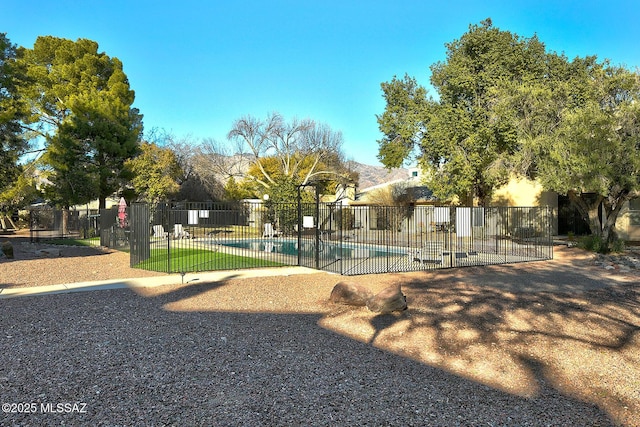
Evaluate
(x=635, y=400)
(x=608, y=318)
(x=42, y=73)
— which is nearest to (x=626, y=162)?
(x=608, y=318)

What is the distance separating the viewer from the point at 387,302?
706 centimetres

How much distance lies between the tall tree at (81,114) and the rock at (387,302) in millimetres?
21967

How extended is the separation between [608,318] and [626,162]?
9.48 meters

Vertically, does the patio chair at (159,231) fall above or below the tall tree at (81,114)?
below

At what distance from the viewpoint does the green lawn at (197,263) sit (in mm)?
12531

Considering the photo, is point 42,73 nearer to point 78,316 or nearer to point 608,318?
point 78,316

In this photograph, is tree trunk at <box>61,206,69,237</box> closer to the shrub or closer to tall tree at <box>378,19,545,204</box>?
tall tree at <box>378,19,545,204</box>

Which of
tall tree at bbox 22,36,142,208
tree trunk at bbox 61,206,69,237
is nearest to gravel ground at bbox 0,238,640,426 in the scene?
tree trunk at bbox 61,206,69,237

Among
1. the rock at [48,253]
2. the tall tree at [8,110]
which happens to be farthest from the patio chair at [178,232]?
the tall tree at [8,110]

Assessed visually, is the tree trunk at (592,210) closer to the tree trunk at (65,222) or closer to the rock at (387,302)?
the rock at (387,302)

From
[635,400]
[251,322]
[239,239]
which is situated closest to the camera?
[635,400]

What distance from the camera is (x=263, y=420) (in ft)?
11.3

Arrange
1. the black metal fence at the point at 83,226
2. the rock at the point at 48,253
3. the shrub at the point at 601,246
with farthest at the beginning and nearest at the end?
the black metal fence at the point at 83,226, the rock at the point at 48,253, the shrub at the point at 601,246

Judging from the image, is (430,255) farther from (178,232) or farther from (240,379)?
(178,232)
